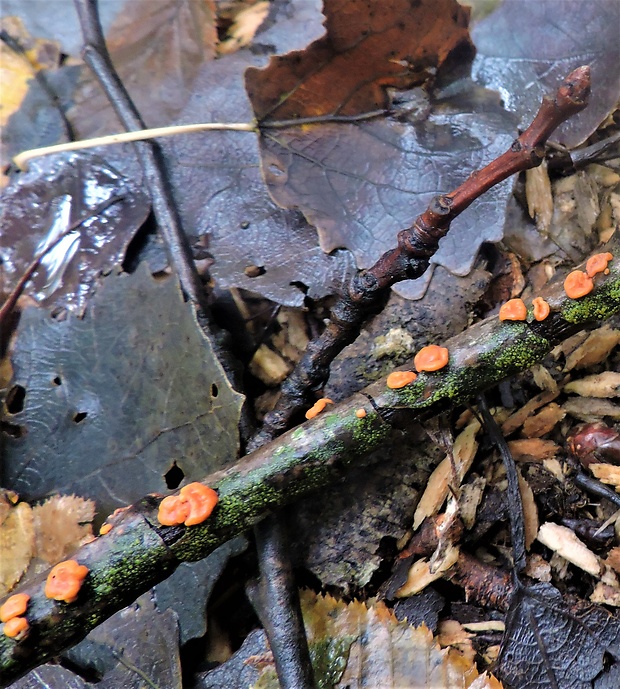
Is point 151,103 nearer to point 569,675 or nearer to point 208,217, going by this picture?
point 208,217

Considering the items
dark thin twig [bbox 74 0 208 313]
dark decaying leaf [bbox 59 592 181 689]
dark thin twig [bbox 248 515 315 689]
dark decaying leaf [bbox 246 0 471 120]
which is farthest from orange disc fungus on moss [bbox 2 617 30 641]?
dark decaying leaf [bbox 246 0 471 120]

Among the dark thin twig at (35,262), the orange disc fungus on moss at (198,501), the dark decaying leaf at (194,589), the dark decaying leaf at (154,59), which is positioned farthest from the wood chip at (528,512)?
the dark decaying leaf at (154,59)

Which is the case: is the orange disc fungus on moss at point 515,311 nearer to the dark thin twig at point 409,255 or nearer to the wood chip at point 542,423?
→ the dark thin twig at point 409,255

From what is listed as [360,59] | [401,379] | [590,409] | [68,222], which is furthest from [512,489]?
[68,222]

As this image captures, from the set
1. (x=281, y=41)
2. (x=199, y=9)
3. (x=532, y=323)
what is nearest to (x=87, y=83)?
(x=199, y=9)

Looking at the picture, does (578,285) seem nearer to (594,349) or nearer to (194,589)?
(594,349)

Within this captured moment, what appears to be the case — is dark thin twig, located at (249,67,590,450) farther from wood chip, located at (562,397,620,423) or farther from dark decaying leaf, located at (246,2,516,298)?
wood chip, located at (562,397,620,423)
